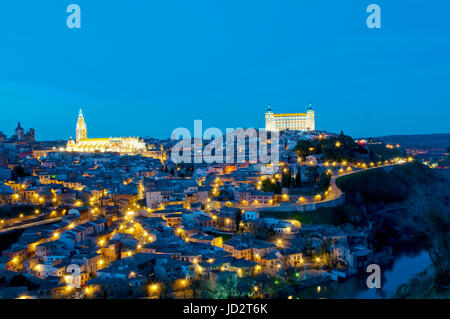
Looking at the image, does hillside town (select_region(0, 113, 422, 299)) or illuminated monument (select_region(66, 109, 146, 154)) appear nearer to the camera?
hillside town (select_region(0, 113, 422, 299))

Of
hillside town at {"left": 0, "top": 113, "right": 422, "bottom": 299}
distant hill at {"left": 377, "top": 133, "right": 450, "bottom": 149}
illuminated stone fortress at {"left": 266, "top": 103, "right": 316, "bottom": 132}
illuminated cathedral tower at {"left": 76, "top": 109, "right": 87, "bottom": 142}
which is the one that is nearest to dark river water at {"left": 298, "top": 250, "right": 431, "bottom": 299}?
hillside town at {"left": 0, "top": 113, "right": 422, "bottom": 299}

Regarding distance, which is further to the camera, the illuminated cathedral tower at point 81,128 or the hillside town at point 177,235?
the illuminated cathedral tower at point 81,128

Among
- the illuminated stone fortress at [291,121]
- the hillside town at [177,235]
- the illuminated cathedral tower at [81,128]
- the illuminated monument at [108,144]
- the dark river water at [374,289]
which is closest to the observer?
the hillside town at [177,235]

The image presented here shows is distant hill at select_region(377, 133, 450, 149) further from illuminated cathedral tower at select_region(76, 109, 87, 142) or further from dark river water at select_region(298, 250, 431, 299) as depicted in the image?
illuminated cathedral tower at select_region(76, 109, 87, 142)

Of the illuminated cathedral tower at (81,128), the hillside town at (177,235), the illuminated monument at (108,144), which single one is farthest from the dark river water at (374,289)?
the illuminated cathedral tower at (81,128)

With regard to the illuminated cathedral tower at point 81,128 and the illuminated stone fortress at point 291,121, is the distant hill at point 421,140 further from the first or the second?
the illuminated cathedral tower at point 81,128
